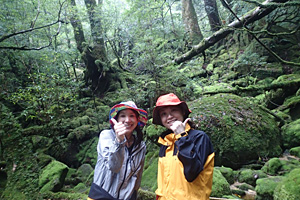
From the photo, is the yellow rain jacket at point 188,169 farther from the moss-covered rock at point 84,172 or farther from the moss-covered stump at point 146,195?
the moss-covered rock at point 84,172

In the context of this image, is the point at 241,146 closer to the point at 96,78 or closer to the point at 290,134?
the point at 290,134

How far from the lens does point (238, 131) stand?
453 centimetres

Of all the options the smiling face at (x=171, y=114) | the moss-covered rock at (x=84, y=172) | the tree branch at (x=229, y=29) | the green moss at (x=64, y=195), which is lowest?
the moss-covered rock at (x=84, y=172)

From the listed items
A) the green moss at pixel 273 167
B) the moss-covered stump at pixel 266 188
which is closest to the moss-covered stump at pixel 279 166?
the green moss at pixel 273 167

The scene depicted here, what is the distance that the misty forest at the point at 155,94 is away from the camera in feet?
11.9

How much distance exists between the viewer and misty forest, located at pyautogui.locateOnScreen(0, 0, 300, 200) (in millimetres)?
3623

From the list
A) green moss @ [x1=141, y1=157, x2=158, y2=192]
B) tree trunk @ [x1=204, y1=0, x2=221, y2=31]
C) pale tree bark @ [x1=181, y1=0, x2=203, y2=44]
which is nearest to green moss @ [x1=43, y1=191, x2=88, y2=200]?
green moss @ [x1=141, y1=157, x2=158, y2=192]

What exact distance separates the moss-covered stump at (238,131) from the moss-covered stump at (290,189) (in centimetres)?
168

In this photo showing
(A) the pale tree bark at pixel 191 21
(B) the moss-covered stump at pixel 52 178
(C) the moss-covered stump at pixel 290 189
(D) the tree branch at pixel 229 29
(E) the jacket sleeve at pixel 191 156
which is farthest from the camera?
(A) the pale tree bark at pixel 191 21

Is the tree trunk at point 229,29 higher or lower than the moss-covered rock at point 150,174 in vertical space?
higher

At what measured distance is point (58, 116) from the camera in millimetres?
8945

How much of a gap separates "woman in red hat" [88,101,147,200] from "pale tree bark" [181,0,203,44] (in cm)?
1249

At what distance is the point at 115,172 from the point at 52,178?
489cm

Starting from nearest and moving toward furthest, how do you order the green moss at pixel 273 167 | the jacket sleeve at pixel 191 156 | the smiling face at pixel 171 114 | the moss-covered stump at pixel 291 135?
the jacket sleeve at pixel 191 156 → the smiling face at pixel 171 114 → the green moss at pixel 273 167 → the moss-covered stump at pixel 291 135
